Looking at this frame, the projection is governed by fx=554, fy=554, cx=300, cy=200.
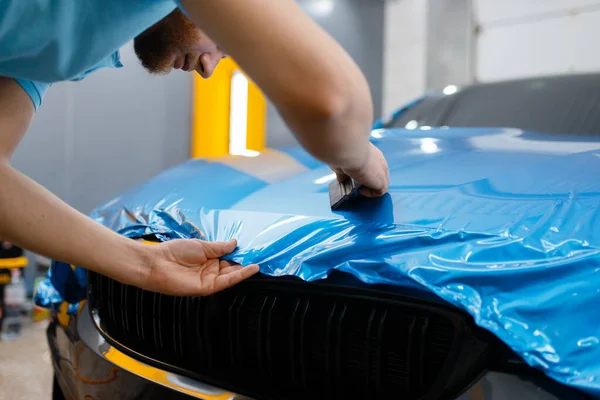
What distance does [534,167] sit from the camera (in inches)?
41.0

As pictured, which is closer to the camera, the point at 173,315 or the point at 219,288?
the point at 219,288

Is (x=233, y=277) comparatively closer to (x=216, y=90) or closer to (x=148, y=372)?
(x=148, y=372)

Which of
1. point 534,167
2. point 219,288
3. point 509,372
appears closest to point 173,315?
point 219,288

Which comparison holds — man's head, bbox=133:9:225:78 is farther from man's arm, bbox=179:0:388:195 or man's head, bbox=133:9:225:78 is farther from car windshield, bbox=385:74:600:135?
Result: car windshield, bbox=385:74:600:135

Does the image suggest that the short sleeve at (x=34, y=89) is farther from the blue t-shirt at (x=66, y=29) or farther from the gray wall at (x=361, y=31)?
the gray wall at (x=361, y=31)

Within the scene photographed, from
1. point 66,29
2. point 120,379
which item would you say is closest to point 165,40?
point 66,29

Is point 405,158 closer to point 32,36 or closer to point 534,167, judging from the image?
point 534,167

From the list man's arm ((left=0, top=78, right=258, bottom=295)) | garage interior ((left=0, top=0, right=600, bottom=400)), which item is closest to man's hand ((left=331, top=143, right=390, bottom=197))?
man's arm ((left=0, top=78, right=258, bottom=295))

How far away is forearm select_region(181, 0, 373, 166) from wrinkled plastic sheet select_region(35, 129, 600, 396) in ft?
1.03

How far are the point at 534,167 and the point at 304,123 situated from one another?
0.65 m

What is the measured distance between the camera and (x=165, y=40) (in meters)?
0.91

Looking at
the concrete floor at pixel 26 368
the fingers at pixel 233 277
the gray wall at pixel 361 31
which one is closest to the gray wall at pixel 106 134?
the concrete floor at pixel 26 368

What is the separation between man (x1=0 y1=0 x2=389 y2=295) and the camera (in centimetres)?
54

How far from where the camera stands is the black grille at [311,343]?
2.60 ft
